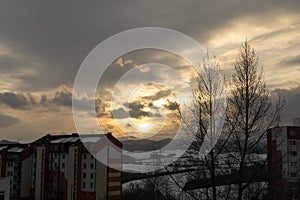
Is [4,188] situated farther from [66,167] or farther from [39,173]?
[39,173]

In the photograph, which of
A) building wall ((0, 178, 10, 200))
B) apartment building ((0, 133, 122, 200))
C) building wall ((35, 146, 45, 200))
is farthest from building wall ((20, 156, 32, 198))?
building wall ((0, 178, 10, 200))

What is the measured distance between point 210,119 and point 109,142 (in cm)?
2503

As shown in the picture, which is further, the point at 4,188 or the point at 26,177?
the point at 26,177

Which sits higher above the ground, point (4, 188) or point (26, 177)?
point (4, 188)

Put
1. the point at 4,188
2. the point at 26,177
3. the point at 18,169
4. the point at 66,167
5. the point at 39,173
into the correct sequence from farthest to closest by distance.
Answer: the point at 26,177 < the point at 18,169 < the point at 39,173 < the point at 66,167 < the point at 4,188

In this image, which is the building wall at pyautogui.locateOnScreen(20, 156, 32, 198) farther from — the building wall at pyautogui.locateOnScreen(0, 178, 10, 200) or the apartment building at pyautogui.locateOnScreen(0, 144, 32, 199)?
the building wall at pyautogui.locateOnScreen(0, 178, 10, 200)

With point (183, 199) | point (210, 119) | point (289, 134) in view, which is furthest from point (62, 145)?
point (210, 119)

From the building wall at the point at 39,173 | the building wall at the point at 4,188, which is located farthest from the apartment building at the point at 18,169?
the building wall at the point at 4,188

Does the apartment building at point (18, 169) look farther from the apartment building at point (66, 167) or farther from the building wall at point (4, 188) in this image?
the building wall at point (4, 188)

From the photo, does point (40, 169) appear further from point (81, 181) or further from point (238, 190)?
point (238, 190)

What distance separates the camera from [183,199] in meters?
8.66

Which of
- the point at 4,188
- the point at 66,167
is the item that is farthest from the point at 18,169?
the point at 4,188

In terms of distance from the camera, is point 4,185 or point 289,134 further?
point 289,134

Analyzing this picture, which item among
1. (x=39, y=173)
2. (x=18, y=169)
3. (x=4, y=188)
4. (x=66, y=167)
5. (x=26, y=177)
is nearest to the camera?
(x=4, y=188)
